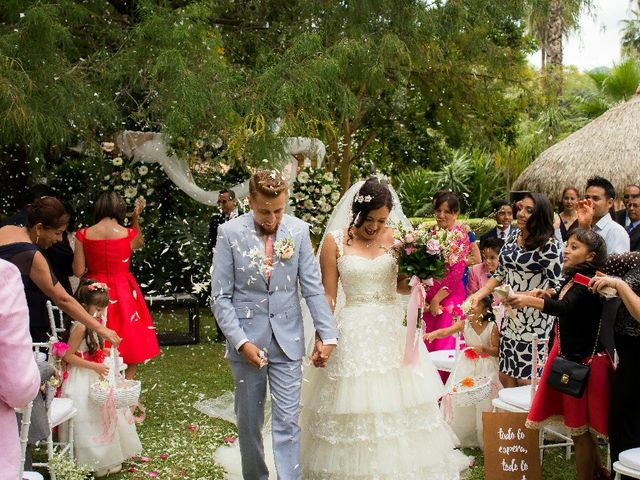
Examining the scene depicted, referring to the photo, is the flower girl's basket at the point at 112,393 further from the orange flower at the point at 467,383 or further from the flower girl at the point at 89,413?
the orange flower at the point at 467,383

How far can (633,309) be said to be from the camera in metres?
4.16

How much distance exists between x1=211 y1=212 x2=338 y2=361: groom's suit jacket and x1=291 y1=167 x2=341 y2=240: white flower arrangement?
6167mm

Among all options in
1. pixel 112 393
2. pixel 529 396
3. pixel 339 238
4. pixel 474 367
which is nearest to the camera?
pixel 339 238

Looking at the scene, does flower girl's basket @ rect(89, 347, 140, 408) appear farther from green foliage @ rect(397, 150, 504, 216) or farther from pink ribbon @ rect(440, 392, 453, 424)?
green foliage @ rect(397, 150, 504, 216)

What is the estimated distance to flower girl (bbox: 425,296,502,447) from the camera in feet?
20.4

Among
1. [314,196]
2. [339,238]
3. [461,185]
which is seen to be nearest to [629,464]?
[339,238]

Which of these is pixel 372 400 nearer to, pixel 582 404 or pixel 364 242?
pixel 364 242

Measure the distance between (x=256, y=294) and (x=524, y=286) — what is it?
199cm

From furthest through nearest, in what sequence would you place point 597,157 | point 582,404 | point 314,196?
1. point 597,157
2. point 314,196
3. point 582,404

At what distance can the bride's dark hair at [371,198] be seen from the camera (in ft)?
16.6

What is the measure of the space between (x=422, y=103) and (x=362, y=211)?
1120 centimetres

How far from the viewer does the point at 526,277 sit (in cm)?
574

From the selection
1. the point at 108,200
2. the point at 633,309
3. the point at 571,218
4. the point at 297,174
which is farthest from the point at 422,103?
the point at 633,309

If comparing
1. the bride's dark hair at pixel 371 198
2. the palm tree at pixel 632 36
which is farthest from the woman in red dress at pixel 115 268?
the palm tree at pixel 632 36
